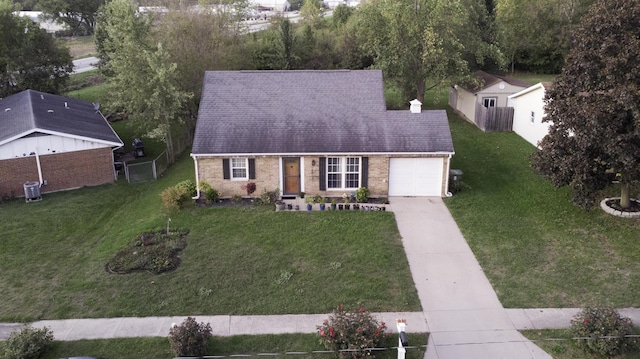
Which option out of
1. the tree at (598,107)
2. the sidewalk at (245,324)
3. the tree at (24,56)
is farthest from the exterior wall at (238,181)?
the tree at (24,56)

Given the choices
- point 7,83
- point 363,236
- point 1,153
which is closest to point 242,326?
point 363,236

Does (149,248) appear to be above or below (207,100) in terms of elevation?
below

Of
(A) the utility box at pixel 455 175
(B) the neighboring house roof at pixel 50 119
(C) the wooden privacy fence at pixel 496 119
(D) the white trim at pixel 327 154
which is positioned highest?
(B) the neighboring house roof at pixel 50 119

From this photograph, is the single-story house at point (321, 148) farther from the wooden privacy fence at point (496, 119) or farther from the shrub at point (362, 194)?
the wooden privacy fence at point (496, 119)

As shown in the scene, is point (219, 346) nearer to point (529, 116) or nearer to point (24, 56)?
point (529, 116)

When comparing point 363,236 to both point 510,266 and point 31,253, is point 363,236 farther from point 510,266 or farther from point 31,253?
point 31,253

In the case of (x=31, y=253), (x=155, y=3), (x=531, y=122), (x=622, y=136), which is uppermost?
(x=155, y=3)

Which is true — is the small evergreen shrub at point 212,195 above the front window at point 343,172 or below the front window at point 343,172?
below
